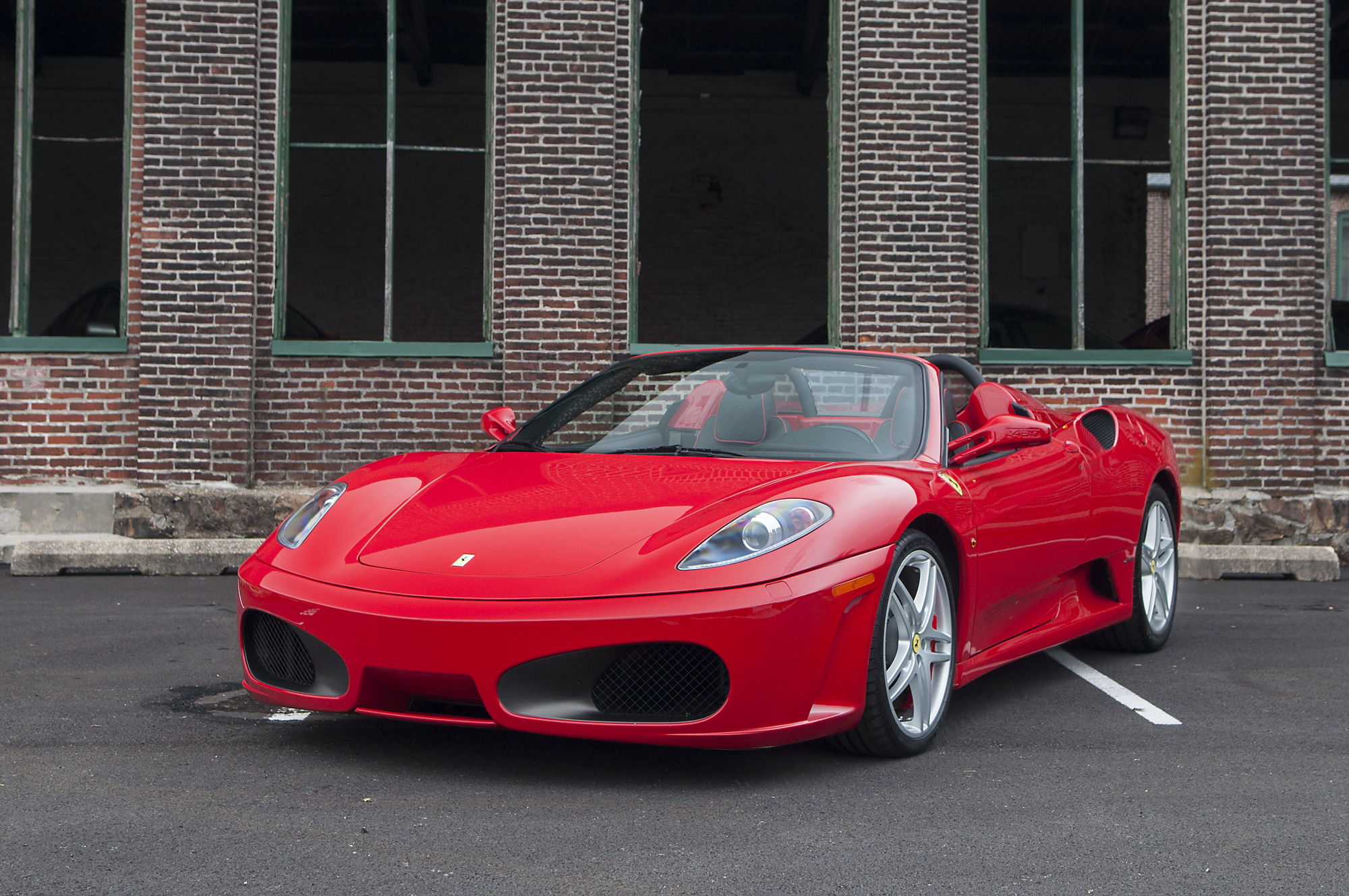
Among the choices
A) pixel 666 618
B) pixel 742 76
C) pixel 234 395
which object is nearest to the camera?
pixel 666 618

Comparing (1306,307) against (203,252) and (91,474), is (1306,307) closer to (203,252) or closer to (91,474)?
(203,252)

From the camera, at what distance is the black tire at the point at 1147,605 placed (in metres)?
5.72

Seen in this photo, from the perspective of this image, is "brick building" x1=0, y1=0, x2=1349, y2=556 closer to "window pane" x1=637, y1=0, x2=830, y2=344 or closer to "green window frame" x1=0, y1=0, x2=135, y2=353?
"green window frame" x1=0, y1=0, x2=135, y2=353

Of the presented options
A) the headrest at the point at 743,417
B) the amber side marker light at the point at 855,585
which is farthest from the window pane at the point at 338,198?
the amber side marker light at the point at 855,585

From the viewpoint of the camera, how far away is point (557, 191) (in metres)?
9.70

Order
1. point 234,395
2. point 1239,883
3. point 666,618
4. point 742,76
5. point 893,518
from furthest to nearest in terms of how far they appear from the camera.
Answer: point 742,76
point 234,395
point 893,518
point 666,618
point 1239,883

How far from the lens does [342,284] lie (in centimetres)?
2219

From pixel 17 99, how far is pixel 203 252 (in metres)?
2.02

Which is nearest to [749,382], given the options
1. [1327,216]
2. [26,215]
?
[1327,216]

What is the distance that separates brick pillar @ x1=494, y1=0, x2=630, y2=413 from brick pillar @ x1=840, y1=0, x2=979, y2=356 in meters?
1.89

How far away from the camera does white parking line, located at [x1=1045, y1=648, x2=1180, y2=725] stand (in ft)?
15.1

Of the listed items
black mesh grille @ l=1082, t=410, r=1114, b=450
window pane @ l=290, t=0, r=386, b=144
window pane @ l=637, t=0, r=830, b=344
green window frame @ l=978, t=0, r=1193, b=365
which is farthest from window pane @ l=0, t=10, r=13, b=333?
black mesh grille @ l=1082, t=410, r=1114, b=450

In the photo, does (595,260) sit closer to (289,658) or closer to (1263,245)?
(1263,245)

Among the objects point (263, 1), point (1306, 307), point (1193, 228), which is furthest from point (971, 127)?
point (263, 1)
